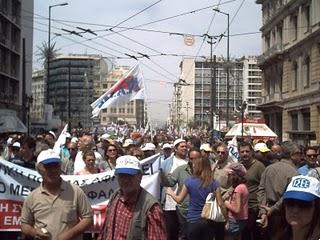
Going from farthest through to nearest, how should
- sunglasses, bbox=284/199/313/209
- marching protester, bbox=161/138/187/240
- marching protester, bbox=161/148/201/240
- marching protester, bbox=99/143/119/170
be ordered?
marching protester, bbox=99/143/119/170
marching protester, bbox=161/138/187/240
marching protester, bbox=161/148/201/240
sunglasses, bbox=284/199/313/209

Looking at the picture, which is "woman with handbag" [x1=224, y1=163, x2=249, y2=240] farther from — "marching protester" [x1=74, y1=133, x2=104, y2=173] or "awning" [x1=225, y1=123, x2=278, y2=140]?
"awning" [x1=225, y1=123, x2=278, y2=140]

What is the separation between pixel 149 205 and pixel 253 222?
451cm

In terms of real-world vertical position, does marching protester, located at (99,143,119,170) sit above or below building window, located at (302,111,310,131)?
below

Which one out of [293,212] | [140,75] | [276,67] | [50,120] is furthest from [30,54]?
[293,212]

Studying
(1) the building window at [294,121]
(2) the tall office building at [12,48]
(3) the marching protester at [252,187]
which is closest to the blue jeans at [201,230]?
(3) the marching protester at [252,187]

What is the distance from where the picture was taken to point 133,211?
4.72 metres

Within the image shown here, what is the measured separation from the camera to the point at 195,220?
785 cm

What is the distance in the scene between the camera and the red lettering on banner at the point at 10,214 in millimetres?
7895

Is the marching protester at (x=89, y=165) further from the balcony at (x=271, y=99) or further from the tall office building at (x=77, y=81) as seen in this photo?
the tall office building at (x=77, y=81)

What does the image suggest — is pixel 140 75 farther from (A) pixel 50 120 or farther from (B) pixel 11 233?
(A) pixel 50 120

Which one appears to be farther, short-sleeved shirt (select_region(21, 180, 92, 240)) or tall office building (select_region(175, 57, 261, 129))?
tall office building (select_region(175, 57, 261, 129))

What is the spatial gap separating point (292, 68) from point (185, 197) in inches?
1877

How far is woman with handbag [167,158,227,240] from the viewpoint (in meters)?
7.73

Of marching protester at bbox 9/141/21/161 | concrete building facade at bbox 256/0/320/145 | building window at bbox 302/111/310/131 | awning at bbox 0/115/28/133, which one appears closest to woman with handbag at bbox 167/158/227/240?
marching protester at bbox 9/141/21/161
